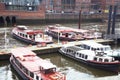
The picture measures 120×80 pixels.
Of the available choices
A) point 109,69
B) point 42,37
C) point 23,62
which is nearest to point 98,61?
point 109,69

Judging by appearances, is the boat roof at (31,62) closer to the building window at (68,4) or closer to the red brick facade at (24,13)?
the red brick facade at (24,13)

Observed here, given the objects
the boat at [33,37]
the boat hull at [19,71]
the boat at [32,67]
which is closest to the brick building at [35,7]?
the boat at [33,37]

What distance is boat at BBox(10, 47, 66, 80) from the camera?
30.9 metres

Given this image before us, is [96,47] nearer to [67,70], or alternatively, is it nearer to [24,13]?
[67,70]

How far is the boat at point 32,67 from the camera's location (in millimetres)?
30920

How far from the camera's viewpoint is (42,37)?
177 ft

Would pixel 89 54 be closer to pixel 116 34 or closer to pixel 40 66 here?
pixel 40 66

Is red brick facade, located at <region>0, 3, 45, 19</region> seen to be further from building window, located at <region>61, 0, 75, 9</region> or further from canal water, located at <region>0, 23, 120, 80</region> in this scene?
canal water, located at <region>0, 23, 120, 80</region>

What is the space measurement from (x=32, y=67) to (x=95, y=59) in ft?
35.1

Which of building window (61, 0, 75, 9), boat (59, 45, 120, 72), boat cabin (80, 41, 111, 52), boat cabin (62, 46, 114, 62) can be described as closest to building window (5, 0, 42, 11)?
building window (61, 0, 75, 9)

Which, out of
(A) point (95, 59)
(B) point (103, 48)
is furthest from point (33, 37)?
(A) point (95, 59)

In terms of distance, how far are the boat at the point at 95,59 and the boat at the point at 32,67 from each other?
8.07m

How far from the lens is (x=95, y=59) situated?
39906 mm

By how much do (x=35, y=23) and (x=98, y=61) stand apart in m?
54.5
